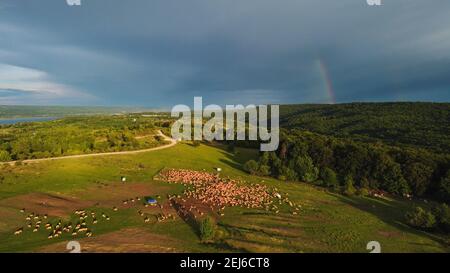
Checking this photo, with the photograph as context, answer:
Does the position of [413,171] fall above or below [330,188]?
above

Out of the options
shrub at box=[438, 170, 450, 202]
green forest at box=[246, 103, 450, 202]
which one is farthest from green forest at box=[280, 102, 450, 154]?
shrub at box=[438, 170, 450, 202]

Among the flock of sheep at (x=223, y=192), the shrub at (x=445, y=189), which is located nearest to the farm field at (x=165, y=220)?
the flock of sheep at (x=223, y=192)

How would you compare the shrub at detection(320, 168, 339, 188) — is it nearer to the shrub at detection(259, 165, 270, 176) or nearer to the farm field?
the farm field

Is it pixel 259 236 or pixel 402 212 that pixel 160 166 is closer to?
pixel 259 236

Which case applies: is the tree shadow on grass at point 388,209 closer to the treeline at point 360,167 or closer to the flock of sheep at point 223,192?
the treeline at point 360,167

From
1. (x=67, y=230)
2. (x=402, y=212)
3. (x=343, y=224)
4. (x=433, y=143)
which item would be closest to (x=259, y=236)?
(x=343, y=224)
